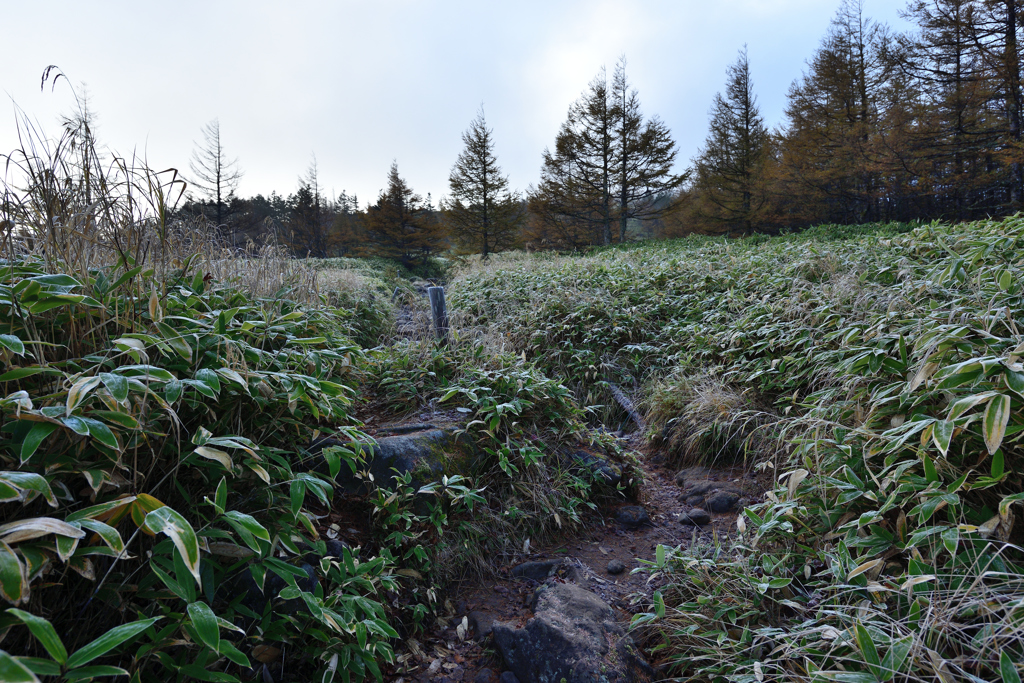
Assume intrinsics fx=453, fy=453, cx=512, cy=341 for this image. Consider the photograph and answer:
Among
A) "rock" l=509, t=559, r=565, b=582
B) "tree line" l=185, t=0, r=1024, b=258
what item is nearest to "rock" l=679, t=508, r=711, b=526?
"rock" l=509, t=559, r=565, b=582

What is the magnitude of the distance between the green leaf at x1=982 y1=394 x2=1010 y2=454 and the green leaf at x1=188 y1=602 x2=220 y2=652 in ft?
6.68

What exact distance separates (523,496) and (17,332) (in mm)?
2293

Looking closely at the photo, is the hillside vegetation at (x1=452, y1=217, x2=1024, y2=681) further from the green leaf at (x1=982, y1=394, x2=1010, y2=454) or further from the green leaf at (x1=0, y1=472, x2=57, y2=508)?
the green leaf at (x1=0, y1=472, x2=57, y2=508)

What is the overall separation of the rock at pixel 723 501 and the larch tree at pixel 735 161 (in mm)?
18926

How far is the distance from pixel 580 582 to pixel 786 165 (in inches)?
732

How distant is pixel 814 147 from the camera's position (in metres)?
15.8

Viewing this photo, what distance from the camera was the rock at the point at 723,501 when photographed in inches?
113

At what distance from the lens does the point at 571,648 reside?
5.74 ft

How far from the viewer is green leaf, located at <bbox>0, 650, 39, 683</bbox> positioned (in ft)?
2.05

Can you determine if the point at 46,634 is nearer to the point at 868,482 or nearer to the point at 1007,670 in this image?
the point at 1007,670

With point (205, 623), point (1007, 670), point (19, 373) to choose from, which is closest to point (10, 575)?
point (205, 623)

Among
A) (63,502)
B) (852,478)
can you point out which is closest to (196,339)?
(63,502)

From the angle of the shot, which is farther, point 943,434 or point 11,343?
point 943,434

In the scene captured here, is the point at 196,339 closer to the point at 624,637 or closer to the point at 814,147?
the point at 624,637
